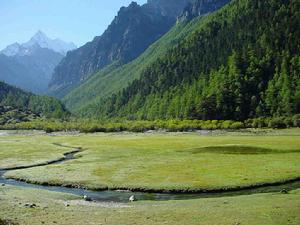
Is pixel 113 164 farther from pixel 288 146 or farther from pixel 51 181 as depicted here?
pixel 288 146

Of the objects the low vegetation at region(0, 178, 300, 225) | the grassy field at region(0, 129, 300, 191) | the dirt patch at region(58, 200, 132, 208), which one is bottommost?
the dirt patch at region(58, 200, 132, 208)

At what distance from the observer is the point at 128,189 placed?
209 feet

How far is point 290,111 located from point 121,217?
16833 cm

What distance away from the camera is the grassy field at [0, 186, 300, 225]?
4025cm

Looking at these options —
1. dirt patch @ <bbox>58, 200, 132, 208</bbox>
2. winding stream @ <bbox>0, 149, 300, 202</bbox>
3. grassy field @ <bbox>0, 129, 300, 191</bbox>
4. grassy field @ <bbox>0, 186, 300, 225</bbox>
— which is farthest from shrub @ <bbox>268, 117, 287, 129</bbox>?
dirt patch @ <bbox>58, 200, 132, 208</bbox>

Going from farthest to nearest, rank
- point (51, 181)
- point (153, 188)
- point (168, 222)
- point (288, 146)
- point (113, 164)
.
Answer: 1. point (288, 146)
2. point (113, 164)
3. point (51, 181)
4. point (153, 188)
5. point (168, 222)

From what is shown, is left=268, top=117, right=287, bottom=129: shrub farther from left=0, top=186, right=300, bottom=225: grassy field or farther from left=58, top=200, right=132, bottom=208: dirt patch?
left=58, top=200, right=132, bottom=208: dirt patch

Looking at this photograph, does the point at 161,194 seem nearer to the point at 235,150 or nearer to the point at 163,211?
the point at 163,211

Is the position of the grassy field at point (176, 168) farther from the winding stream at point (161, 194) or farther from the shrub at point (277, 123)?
the shrub at point (277, 123)

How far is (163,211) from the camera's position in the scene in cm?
4541

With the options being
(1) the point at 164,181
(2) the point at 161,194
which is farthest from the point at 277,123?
(2) the point at 161,194

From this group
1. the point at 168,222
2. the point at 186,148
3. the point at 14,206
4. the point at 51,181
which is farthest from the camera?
the point at 186,148

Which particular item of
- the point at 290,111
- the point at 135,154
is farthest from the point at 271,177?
the point at 290,111

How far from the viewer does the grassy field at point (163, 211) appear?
132 feet
